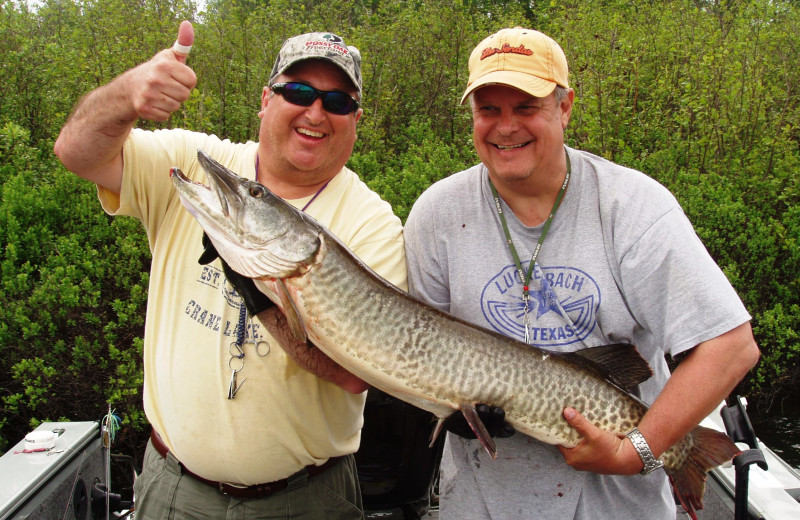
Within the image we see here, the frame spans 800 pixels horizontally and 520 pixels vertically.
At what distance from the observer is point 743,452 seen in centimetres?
204

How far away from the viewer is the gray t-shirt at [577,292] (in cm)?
186

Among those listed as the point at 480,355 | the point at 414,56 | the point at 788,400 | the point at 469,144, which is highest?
the point at 414,56

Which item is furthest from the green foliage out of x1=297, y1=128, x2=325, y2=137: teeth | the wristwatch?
the wristwatch

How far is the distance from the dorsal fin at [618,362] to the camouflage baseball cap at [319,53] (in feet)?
4.51

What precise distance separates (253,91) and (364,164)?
198 cm

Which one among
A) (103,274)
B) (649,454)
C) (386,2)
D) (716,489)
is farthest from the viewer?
(386,2)

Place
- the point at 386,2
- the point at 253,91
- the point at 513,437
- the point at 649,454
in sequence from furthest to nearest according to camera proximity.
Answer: the point at 386,2
the point at 253,91
the point at 513,437
the point at 649,454

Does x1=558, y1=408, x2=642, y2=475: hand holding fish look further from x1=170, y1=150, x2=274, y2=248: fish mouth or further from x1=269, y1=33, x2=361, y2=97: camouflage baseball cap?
x1=269, y1=33, x2=361, y2=97: camouflage baseball cap

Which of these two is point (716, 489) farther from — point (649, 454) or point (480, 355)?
point (480, 355)

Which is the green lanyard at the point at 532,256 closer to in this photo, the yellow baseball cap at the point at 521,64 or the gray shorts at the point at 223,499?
the yellow baseball cap at the point at 521,64

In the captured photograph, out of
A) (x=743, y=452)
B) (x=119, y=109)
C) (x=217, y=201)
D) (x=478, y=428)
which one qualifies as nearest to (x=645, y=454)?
(x=743, y=452)

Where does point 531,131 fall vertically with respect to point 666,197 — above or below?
above

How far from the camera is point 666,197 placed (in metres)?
1.97

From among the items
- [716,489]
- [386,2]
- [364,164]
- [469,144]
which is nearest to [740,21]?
[469,144]
